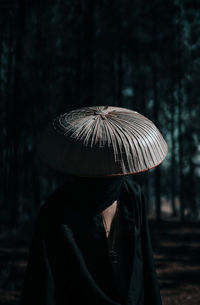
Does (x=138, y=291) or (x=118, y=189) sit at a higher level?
(x=118, y=189)

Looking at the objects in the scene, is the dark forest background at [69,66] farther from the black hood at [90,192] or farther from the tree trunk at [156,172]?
the black hood at [90,192]

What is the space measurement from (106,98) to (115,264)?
16222 millimetres

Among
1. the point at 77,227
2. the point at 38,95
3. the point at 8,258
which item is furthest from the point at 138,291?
the point at 38,95

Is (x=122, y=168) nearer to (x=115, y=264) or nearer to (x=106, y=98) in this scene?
(x=115, y=264)

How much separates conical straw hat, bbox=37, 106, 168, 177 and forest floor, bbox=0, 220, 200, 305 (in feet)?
16.3

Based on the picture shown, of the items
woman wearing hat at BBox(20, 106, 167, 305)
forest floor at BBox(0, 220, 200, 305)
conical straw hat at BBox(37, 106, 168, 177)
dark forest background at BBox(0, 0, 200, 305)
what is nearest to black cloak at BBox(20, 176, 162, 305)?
woman wearing hat at BBox(20, 106, 167, 305)

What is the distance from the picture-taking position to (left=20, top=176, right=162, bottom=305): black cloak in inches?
67.4

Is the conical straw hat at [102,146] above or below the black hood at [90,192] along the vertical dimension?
above

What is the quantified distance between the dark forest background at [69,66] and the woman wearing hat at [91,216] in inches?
242

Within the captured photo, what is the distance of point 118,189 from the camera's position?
6.18 feet

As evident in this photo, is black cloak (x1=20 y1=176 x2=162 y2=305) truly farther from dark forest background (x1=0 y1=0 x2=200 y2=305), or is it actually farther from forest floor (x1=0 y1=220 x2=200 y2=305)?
dark forest background (x1=0 y1=0 x2=200 y2=305)

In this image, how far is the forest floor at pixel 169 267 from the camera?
6.01 meters

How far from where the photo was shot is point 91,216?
1803mm

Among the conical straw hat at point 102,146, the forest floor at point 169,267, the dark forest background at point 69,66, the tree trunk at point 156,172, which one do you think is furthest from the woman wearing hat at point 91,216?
the tree trunk at point 156,172
